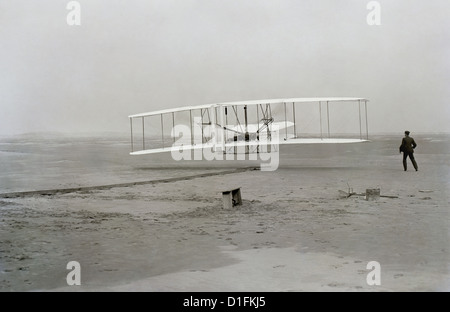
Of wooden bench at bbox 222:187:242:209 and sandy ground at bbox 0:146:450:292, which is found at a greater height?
wooden bench at bbox 222:187:242:209

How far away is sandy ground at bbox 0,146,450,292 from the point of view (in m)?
5.76

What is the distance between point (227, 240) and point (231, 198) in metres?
2.73

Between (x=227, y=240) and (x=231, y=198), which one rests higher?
(x=231, y=198)

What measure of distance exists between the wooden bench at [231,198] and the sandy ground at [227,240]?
16 cm

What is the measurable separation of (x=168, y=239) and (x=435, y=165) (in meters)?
15.3

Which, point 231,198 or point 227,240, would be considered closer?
point 227,240

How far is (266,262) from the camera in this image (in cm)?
645

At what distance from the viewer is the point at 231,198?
10.4m

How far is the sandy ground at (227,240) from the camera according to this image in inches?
227

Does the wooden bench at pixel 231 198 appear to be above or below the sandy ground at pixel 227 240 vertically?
above

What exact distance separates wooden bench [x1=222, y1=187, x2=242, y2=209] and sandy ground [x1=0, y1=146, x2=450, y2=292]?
0.54 feet
